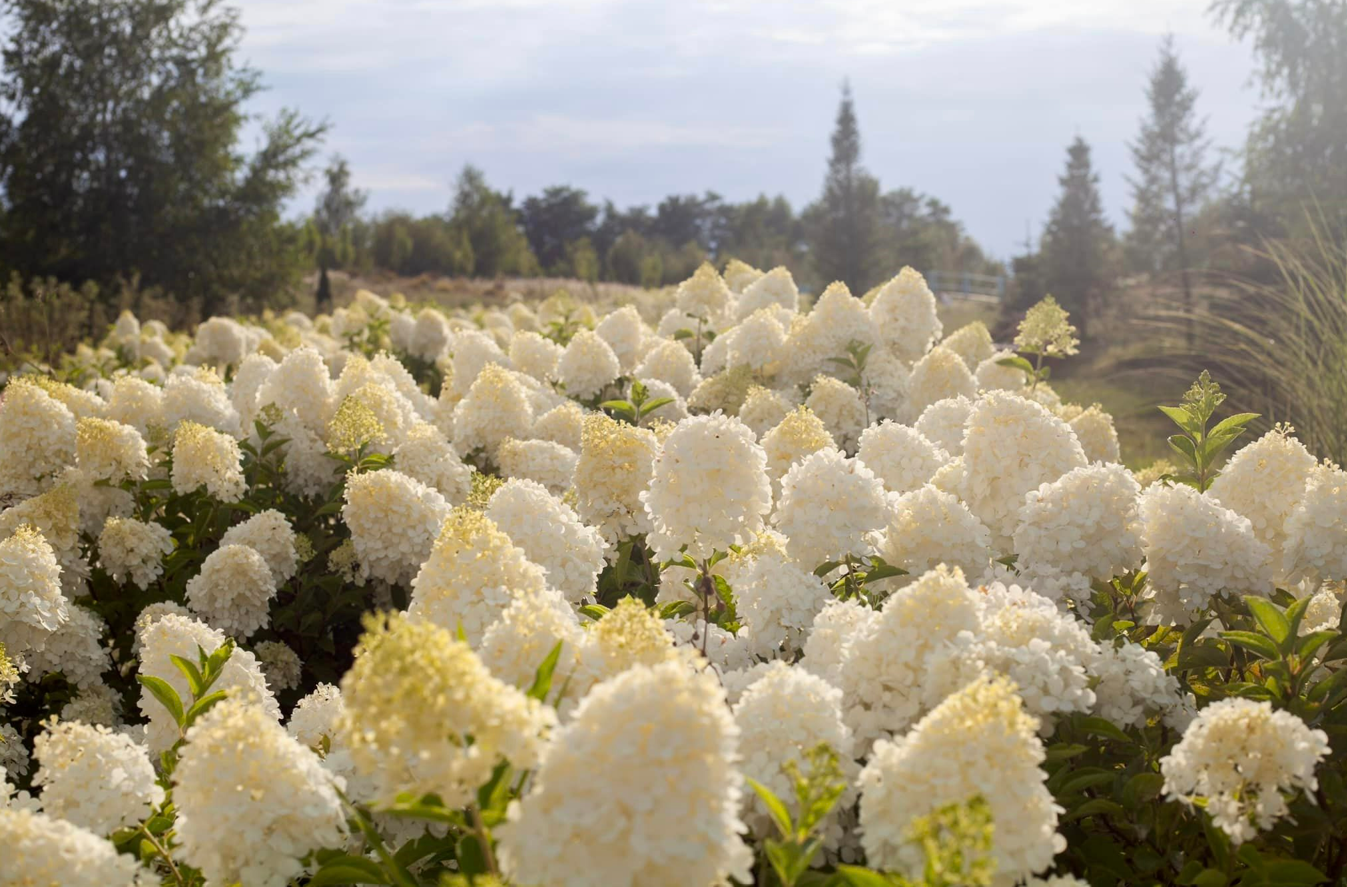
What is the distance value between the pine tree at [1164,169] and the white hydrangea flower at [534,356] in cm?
3005

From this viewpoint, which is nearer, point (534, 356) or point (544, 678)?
point (544, 678)

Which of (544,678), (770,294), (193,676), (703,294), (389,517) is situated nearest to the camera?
(544,678)

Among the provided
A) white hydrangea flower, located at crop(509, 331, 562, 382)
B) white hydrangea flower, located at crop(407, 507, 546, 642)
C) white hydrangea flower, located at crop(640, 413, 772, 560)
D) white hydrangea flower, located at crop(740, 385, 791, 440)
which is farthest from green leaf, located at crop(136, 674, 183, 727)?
white hydrangea flower, located at crop(509, 331, 562, 382)

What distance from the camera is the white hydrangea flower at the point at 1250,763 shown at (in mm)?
1686

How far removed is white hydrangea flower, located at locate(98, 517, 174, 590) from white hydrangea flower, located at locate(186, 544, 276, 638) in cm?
37

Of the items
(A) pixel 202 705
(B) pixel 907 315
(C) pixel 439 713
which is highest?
(B) pixel 907 315

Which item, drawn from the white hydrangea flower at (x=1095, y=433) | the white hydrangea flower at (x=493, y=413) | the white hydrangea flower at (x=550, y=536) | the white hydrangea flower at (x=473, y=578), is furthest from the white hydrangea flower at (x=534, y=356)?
the white hydrangea flower at (x=473, y=578)

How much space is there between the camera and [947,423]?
13.5 ft

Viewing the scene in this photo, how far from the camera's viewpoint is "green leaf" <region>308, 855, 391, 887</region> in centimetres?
177

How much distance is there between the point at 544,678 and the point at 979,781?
2.23ft

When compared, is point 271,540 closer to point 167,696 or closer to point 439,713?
point 167,696

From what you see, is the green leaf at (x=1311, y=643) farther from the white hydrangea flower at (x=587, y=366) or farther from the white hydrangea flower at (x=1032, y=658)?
the white hydrangea flower at (x=587, y=366)

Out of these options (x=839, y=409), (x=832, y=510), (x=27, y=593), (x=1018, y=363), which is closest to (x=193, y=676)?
(x=27, y=593)

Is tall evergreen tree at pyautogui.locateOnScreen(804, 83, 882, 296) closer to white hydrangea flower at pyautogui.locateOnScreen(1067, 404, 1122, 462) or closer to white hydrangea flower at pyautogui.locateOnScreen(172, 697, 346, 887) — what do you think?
white hydrangea flower at pyautogui.locateOnScreen(1067, 404, 1122, 462)
